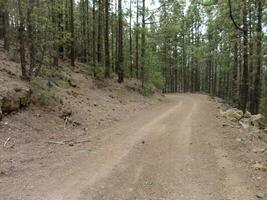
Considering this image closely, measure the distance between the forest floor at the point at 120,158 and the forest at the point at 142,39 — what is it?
7.47 feet

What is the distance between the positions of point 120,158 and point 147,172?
1.20m

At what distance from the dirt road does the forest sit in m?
4.37

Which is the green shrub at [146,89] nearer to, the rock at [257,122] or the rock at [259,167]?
the rock at [257,122]

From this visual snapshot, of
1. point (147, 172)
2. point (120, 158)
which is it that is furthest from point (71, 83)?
point (147, 172)

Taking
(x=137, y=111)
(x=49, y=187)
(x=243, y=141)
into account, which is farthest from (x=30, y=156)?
(x=137, y=111)

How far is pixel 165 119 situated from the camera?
49.6 ft

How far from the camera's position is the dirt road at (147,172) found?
618cm

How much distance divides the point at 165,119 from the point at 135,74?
16.7 meters

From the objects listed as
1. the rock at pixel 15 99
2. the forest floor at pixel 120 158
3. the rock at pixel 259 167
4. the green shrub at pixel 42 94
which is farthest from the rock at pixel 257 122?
the rock at pixel 15 99

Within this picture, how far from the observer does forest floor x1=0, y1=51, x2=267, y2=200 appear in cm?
633

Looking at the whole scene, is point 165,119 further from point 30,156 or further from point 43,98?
point 30,156

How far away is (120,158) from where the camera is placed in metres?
8.39

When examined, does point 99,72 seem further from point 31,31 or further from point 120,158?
point 120,158

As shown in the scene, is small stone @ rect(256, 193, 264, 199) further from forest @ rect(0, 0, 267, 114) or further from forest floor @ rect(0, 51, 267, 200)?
forest @ rect(0, 0, 267, 114)
